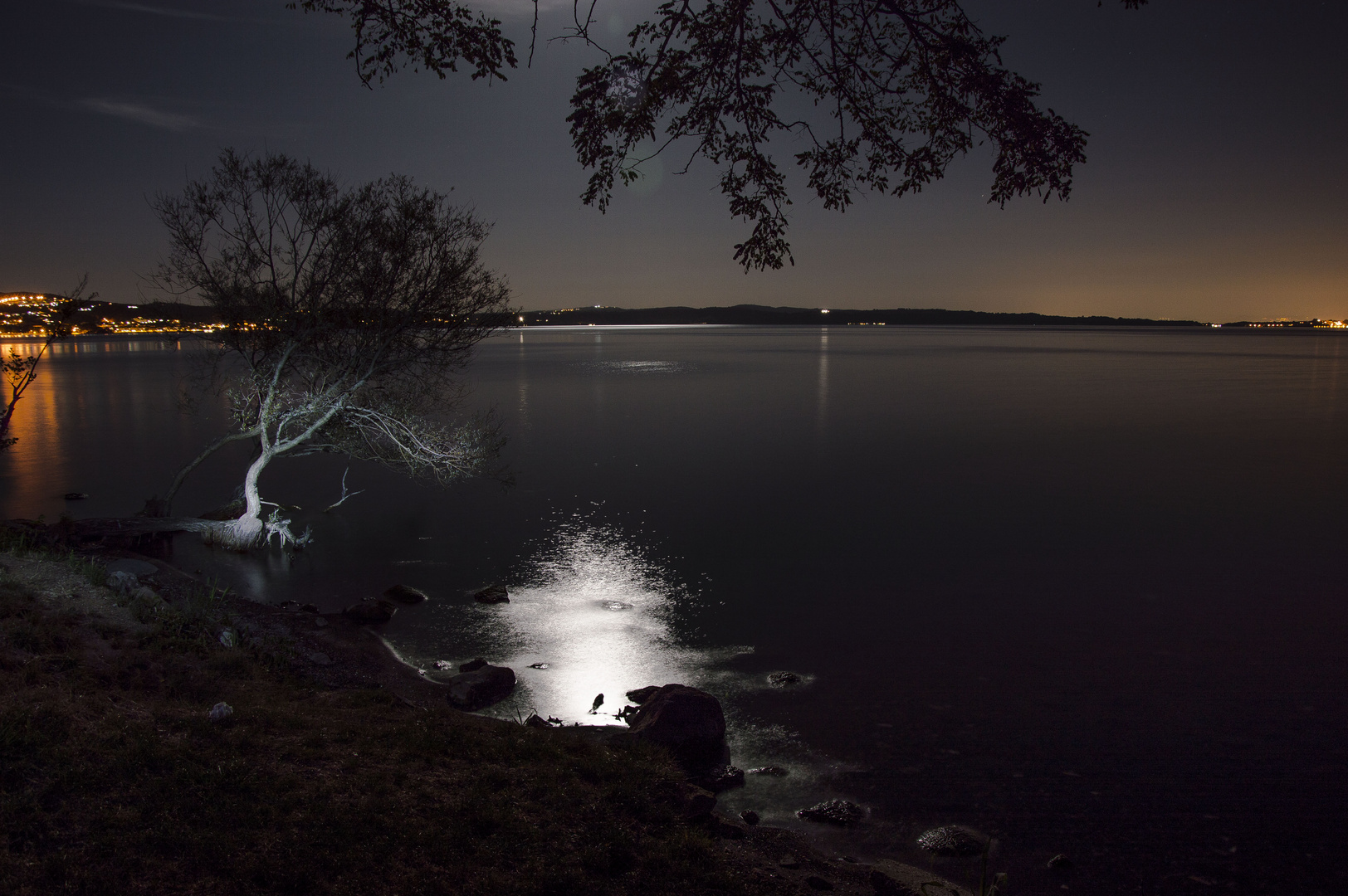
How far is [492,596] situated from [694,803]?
24.9ft

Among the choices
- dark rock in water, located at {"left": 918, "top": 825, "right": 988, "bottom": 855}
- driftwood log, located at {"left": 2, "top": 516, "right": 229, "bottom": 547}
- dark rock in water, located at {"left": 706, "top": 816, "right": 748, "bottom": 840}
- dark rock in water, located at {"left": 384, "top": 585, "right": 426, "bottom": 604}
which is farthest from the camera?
driftwood log, located at {"left": 2, "top": 516, "right": 229, "bottom": 547}

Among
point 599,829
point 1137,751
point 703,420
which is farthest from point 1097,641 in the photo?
point 703,420

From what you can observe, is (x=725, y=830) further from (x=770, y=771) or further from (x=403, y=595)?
(x=403, y=595)

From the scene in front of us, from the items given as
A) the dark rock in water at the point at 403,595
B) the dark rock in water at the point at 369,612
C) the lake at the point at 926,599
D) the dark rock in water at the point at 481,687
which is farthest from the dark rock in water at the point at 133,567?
the dark rock in water at the point at 481,687

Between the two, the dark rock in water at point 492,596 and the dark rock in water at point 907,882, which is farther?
the dark rock in water at point 492,596

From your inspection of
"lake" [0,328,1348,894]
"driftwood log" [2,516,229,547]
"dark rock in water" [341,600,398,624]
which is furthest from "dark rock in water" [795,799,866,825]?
"driftwood log" [2,516,229,547]

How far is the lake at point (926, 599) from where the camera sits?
723cm

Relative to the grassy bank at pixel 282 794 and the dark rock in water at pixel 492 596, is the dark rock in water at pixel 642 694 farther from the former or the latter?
the dark rock in water at pixel 492 596

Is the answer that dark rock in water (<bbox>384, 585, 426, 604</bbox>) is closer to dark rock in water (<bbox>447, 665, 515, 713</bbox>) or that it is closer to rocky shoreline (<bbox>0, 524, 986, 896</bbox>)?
rocky shoreline (<bbox>0, 524, 986, 896</bbox>)

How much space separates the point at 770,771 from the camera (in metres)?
7.70

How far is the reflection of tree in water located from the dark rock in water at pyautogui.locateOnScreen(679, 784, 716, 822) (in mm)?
2617

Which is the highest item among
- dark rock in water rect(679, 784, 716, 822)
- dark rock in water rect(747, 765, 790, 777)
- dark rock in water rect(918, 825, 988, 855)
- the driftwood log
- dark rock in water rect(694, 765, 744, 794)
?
the driftwood log

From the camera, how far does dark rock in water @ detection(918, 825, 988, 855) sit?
21.3ft

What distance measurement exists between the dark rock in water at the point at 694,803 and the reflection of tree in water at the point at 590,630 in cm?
262
